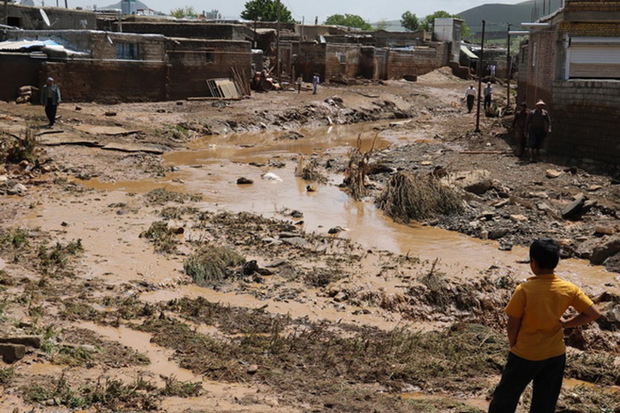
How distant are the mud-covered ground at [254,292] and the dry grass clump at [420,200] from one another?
0.20 meters

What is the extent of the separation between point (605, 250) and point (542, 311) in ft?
23.3

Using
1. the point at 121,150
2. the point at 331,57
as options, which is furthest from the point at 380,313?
the point at 331,57

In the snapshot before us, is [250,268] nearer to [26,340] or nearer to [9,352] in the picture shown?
Result: [26,340]

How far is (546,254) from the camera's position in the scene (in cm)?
455

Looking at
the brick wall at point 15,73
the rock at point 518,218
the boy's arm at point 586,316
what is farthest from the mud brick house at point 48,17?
the boy's arm at point 586,316

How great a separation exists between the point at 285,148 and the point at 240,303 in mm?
14606

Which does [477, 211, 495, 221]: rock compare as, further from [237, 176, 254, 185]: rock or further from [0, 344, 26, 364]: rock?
[0, 344, 26, 364]: rock

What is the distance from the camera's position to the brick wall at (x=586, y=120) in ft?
53.1

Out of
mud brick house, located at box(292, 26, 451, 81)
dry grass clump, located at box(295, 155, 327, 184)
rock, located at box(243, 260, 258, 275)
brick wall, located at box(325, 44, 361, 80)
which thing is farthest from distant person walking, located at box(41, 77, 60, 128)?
brick wall, located at box(325, 44, 361, 80)

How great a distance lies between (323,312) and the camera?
8859mm

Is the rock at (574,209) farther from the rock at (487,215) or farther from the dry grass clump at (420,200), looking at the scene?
the dry grass clump at (420,200)

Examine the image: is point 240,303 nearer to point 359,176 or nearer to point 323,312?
point 323,312

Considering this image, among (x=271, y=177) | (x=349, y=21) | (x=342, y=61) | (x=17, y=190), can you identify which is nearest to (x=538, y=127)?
(x=271, y=177)

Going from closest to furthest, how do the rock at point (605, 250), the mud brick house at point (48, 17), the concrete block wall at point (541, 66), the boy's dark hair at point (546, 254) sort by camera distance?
the boy's dark hair at point (546, 254) < the rock at point (605, 250) < the concrete block wall at point (541, 66) < the mud brick house at point (48, 17)
